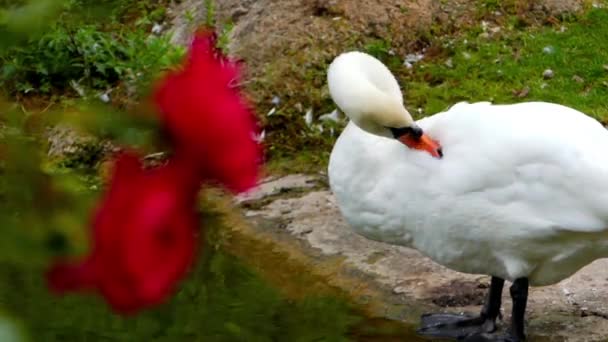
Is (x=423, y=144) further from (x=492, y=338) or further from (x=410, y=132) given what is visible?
(x=492, y=338)

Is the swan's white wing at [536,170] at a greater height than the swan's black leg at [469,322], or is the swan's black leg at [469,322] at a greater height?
the swan's white wing at [536,170]

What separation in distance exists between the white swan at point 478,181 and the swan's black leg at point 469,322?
142mm

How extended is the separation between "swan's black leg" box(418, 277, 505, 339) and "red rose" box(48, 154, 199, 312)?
3804mm

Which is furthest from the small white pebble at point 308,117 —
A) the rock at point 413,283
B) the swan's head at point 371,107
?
the swan's head at point 371,107

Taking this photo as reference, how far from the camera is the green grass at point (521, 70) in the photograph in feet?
22.9

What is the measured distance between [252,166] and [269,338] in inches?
146

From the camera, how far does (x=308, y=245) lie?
5449 mm

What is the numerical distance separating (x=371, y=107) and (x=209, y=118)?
10.7ft

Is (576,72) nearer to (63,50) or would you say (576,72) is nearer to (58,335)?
(63,50)

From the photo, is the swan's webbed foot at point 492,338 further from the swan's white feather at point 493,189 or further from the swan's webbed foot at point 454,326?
the swan's white feather at point 493,189

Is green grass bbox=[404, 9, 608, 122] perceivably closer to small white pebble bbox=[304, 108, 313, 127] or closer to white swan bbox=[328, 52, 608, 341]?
small white pebble bbox=[304, 108, 313, 127]

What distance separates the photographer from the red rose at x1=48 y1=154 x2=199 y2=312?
2.25ft

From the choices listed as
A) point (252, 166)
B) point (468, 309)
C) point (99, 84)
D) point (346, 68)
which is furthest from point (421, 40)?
point (252, 166)

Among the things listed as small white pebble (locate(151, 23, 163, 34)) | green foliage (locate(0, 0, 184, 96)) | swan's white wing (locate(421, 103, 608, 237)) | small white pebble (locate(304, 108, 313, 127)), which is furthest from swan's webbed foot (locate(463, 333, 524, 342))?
small white pebble (locate(151, 23, 163, 34))
